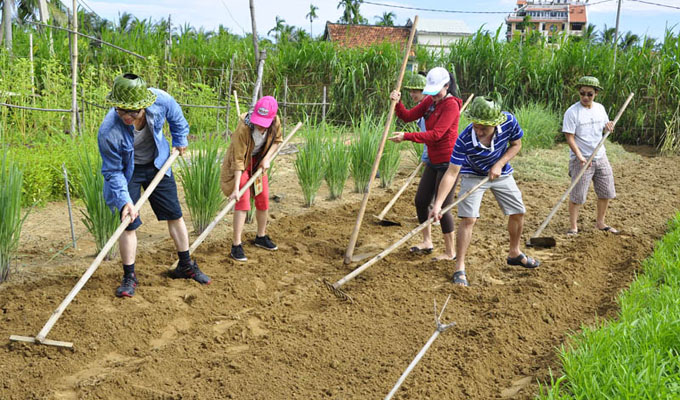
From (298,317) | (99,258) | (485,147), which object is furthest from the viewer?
(485,147)

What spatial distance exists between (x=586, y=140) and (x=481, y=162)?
160cm

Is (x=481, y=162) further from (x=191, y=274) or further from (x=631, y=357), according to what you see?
(x=191, y=274)

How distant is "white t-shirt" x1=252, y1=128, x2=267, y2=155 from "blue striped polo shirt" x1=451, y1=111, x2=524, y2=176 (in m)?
1.38

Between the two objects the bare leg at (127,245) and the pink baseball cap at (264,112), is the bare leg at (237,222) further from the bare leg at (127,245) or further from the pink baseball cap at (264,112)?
the bare leg at (127,245)

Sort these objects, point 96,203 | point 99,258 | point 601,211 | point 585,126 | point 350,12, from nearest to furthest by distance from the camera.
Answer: point 99,258, point 96,203, point 585,126, point 601,211, point 350,12

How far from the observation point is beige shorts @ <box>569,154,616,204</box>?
16.0ft

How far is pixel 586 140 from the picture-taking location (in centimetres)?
482

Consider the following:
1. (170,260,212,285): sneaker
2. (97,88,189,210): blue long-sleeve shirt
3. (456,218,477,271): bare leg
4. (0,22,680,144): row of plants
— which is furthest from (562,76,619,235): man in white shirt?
(0,22,680,144): row of plants

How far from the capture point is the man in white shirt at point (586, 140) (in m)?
4.75

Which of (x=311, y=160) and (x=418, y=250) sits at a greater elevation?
(x=311, y=160)

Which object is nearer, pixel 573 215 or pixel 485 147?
pixel 485 147

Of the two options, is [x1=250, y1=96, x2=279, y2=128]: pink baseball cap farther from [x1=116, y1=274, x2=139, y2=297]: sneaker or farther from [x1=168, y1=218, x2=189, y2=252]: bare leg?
[x1=116, y1=274, x2=139, y2=297]: sneaker

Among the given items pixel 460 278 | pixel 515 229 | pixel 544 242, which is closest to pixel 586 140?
pixel 544 242

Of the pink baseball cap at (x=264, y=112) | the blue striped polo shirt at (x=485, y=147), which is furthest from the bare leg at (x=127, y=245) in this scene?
the blue striped polo shirt at (x=485, y=147)
